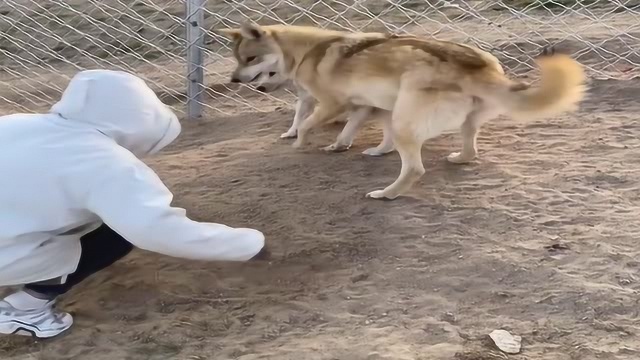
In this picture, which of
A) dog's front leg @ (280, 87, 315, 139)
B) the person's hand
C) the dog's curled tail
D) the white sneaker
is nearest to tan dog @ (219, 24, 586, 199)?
the dog's curled tail

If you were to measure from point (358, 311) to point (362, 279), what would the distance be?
18 cm

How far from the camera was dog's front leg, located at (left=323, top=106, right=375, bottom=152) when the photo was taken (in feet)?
11.5

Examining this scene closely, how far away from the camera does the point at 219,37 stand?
5652mm

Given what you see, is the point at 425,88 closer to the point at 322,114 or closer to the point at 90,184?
the point at 322,114

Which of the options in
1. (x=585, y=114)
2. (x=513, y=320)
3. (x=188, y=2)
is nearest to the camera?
(x=513, y=320)

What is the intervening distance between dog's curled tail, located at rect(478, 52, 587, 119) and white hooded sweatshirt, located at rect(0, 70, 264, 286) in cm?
118

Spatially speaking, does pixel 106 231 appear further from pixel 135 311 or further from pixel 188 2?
pixel 188 2

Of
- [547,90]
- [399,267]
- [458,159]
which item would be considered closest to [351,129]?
[458,159]

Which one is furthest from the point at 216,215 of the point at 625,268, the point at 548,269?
the point at 625,268

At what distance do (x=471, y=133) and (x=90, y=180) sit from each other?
1.57m

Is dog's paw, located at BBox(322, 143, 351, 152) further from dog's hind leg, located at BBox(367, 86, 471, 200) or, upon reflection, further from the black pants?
the black pants

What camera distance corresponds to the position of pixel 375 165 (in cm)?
334

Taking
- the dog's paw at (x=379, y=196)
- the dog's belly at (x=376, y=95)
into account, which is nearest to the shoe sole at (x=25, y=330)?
the dog's paw at (x=379, y=196)

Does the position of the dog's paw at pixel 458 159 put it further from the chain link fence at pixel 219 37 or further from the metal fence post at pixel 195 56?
the metal fence post at pixel 195 56
